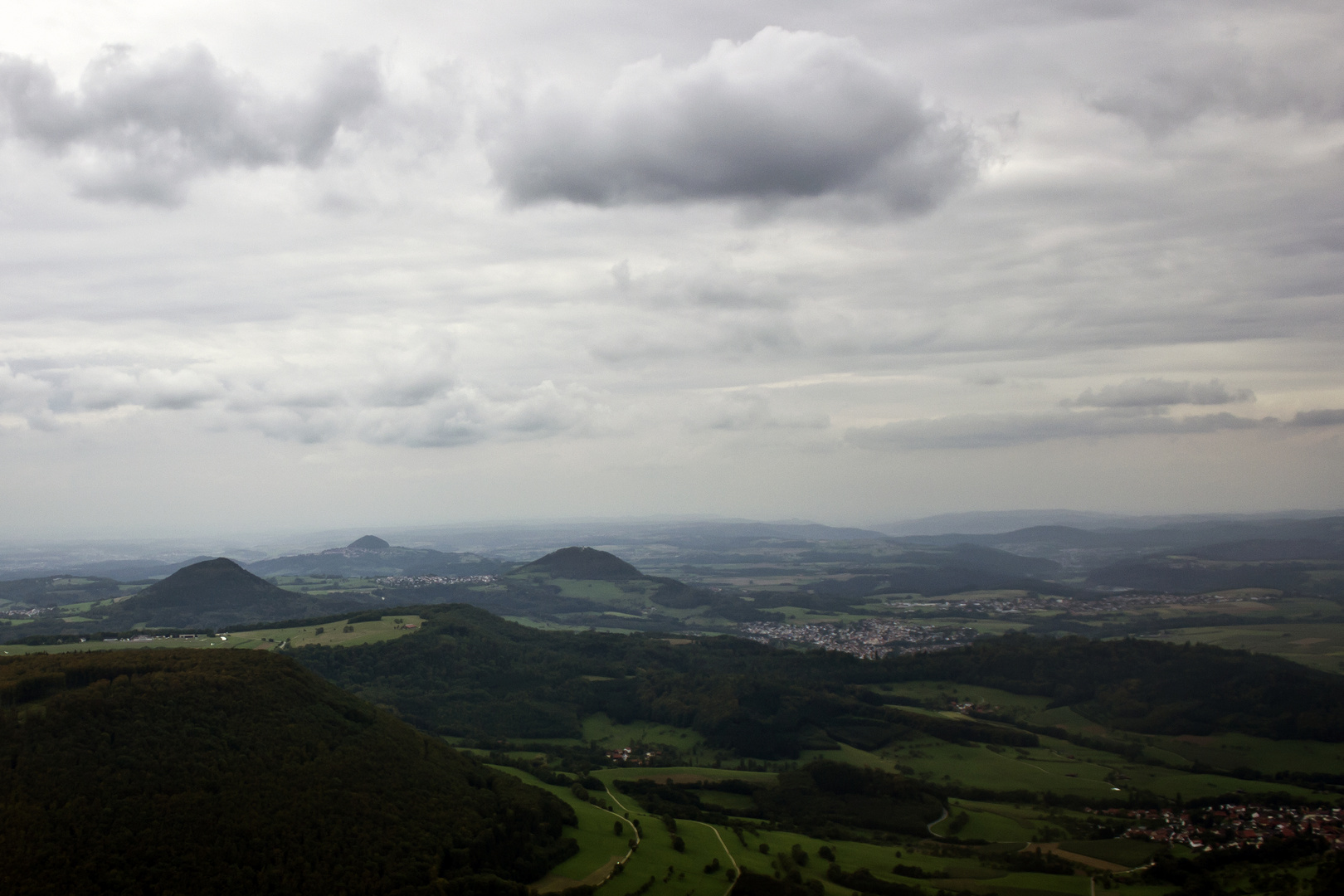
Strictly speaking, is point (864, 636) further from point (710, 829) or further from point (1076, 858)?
point (710, 829)

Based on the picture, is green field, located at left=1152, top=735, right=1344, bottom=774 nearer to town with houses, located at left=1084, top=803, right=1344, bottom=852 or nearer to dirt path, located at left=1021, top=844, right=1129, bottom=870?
town with houses, located at left=1084, top=803, right=1344, bottom=852

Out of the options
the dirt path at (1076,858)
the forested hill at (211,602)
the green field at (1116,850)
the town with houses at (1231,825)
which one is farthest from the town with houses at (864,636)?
the forested hill at (211,602)

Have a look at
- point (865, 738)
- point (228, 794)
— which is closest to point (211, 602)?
point (865, 738)

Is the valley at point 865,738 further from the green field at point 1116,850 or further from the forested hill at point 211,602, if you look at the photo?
the forested hill at point 211,602

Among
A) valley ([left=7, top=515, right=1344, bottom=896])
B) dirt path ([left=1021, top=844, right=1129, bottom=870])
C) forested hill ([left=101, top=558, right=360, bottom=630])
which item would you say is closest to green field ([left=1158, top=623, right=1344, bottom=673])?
valley ([left=7, top=515, right=1344, bottom=896])

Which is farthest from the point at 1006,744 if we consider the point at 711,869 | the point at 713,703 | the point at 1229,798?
the point at 711,869

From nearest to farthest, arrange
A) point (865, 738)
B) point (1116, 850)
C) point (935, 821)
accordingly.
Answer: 1. point (1116, 850)
2. point (935, 821)
3. point (865, 738)
